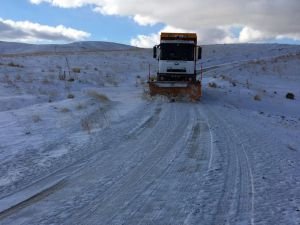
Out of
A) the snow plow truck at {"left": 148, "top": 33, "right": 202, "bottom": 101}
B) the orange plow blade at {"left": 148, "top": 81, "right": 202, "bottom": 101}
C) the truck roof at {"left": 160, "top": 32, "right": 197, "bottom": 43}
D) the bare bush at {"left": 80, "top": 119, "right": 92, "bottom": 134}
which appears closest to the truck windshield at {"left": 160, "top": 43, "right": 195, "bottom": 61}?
the snow plow truck at {"left": 148, "top": 33, "right": 202, "bottom": 101}

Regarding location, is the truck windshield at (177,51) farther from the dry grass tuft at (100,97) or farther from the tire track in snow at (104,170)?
the tire track in snow at (104,170)

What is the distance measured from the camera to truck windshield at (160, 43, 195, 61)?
2189cm

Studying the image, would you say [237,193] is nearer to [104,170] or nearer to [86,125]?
[104,170]

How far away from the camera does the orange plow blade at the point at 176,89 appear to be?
64.7 feet

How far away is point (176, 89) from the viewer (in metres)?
20.4

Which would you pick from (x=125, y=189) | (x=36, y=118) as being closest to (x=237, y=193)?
(x=125, y=189)

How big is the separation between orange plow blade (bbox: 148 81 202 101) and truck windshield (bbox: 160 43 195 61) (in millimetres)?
1938

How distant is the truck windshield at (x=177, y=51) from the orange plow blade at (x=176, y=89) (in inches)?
76.3

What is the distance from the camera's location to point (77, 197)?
19.8 ft

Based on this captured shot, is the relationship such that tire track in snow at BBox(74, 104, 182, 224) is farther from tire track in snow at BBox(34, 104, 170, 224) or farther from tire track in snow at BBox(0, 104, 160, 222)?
tire track in snow at BBox(0, 104, 160, 222)

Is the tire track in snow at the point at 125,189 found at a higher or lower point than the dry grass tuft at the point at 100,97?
lower

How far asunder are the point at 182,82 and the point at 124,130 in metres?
9.64

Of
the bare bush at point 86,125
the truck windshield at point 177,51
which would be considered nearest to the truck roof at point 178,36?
the truck windshield at point 177,51

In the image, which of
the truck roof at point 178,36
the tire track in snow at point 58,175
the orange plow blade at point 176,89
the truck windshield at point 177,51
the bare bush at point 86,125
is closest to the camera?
the tire track in snow at point 58,175
